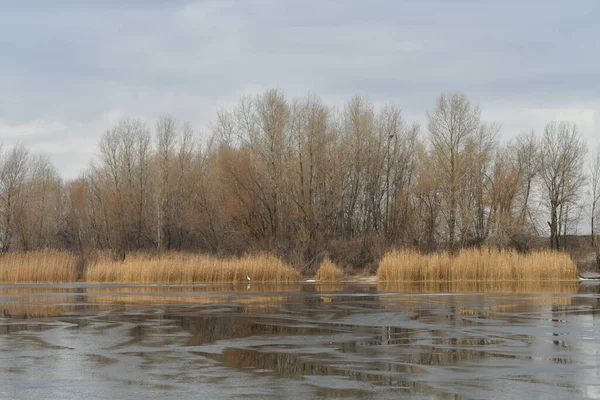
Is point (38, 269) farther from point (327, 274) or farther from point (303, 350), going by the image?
point (303, 350)

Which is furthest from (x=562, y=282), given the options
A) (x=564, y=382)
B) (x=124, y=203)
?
(x=124, y=203)

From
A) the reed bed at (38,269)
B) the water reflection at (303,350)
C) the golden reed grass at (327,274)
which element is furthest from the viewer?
the golden reed grass at (327,274)

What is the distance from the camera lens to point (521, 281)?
3388cm

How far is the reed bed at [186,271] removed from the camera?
115ft

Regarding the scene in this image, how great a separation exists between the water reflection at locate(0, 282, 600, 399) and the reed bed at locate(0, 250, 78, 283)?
54.8 feet

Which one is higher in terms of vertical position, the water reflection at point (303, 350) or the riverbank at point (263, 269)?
the riverbank at point (263, 269)

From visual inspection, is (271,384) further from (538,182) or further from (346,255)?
(538,182)

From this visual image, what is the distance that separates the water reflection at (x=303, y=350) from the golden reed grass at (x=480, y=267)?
13.5 meters

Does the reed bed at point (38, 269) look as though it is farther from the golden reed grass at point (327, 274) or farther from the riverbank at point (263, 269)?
the golden reed grass at point (327, 274)

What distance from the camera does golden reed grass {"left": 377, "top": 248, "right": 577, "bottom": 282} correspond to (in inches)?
1344

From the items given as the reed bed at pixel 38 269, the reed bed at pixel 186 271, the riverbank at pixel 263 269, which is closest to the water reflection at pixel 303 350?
the riverbank at pixel 263 269

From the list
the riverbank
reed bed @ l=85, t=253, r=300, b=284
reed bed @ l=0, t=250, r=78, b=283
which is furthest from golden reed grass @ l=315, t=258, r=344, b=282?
reed bed @ l=0, t=250, r=78, b=283

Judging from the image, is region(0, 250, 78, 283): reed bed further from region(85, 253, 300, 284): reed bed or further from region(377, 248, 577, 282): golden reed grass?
region(377, 248, 577, 282): golden reed grass

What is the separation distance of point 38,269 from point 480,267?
21.5 m
